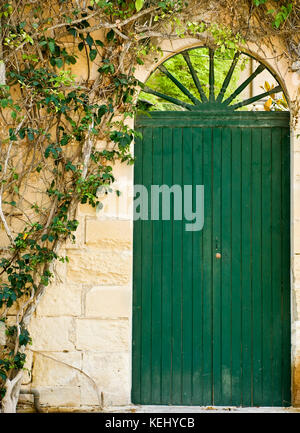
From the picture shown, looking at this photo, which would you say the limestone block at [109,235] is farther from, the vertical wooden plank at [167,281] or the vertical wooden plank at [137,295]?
the vertical wooden plank at [167,281]

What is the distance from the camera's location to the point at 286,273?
4.63 m

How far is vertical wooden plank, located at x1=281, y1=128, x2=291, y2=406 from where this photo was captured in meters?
4.57

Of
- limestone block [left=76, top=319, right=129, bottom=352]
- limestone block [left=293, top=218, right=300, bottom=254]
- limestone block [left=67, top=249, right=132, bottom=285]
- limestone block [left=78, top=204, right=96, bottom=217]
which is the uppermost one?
limestone block [left=78, top=204, right=96, bottom=217]

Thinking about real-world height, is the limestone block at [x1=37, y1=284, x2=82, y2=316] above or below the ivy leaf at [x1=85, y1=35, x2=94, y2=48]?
below

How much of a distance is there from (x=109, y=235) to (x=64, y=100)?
3.89ft

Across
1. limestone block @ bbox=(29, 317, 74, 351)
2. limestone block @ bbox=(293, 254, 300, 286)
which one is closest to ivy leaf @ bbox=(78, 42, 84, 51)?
limestone block @ bbox=(29, 317, 74, 351)

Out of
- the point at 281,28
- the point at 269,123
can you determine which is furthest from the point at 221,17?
the point at 269,123

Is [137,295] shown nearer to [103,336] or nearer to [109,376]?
→ [103,336]

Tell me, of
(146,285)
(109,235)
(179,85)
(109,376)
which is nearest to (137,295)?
(146,285)

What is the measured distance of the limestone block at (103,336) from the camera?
14.6 feet

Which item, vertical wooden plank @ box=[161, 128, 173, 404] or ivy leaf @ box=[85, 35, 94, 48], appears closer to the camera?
ivy leaf @ box=[85, 35, 94, 48]

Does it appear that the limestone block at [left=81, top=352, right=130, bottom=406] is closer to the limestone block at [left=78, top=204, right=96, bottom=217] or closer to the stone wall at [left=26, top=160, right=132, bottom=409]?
the stone wall at [left=26, top=160, right=132, bottom=409]

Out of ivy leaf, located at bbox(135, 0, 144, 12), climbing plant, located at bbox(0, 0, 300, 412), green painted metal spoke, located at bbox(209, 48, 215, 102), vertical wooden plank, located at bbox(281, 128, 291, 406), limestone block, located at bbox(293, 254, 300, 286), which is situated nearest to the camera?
ivy leaf, located at bbox(135, 0, 144, 12)

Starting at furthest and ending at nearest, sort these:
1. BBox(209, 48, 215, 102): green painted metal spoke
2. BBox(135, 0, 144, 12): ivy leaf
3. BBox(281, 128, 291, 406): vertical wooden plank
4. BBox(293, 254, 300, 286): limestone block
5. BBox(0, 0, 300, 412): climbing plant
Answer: BBox(209, 48, 215, 102): green painted metal spoke
BBox(281, 128, 291, 406): vertical wooden plank
BBox(293, 254, 300, 286): limestone block
BBox(0, 0, 300, 412): climbing plant
BBox(135, 0, 144, 12): ivy leaf
